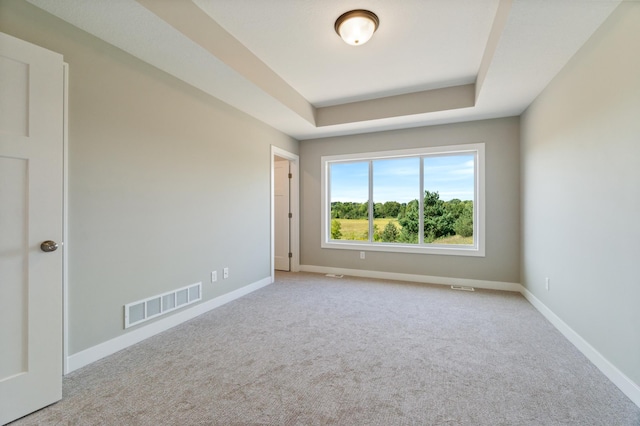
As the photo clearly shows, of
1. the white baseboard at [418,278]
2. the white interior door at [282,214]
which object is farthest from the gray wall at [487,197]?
the white interior door at [282,214]

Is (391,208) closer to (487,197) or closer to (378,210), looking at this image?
(378,210)

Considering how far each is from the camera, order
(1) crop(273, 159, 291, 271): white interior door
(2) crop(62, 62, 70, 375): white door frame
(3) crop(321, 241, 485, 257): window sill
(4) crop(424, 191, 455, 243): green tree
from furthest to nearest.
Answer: (1) crop(273, 159, 291, 271): white interior door < (4) crop(424, 191, 455, 243): green tree < (3) crop(321, 241, 485, 257): window sill < (2) crop(62, 62, 70, 375): white door frame

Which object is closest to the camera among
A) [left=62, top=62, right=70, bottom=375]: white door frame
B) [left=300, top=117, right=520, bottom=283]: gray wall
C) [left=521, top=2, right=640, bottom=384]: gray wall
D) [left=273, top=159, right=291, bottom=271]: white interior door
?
[left=521, top=2, right=640, bottom=384]: gray wall

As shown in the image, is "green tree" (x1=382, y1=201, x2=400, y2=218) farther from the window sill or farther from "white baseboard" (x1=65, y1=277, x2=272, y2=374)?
"white baseboard" (x1=65, y1=277, x2=272, y2=374)

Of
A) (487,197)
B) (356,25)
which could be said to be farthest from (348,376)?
(487,197)

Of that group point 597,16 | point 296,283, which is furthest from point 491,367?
point 296,283

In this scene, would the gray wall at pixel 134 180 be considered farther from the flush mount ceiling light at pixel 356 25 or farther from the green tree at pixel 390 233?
the green tree at pixel 390 233

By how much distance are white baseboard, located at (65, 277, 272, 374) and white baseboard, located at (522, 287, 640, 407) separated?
349cm

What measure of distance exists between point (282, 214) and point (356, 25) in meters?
3.58

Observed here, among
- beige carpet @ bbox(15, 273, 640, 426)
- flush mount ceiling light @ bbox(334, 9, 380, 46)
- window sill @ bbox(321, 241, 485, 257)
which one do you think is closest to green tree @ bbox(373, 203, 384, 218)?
window sill @ bbox(321, 241, 485, 257)

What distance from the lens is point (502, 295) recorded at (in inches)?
147

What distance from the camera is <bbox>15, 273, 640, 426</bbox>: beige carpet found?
1562 millimetres

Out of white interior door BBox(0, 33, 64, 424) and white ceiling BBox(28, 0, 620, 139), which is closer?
white interior door BBox(0, 33, 64, 424)

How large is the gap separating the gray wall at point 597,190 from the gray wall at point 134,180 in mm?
3499
